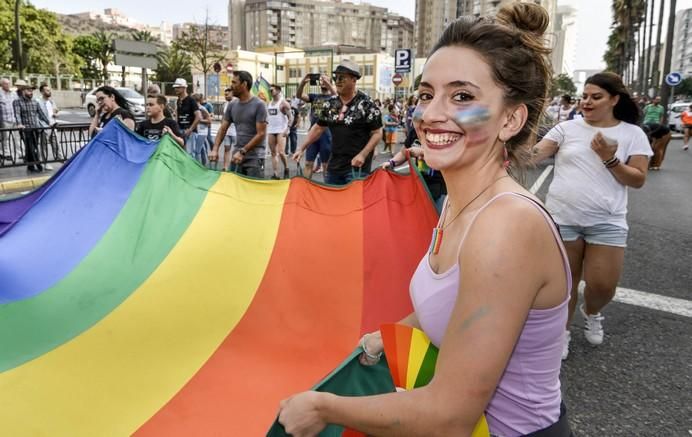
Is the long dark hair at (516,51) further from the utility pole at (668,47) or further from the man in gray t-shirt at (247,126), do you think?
the utility pole at (668,47)

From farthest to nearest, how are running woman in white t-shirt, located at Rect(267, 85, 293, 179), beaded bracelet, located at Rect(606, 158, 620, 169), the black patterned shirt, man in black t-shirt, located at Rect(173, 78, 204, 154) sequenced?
running woman in white t-shirt, located at Rect(267, 85, 293, 179) < man in black t-shirt, located at Rect(173, 78, 204, 154) < the black patterned shirt < beaded bracelet, located at Rect(606, 158, 620, 169)

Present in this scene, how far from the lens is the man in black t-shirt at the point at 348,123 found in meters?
6.60

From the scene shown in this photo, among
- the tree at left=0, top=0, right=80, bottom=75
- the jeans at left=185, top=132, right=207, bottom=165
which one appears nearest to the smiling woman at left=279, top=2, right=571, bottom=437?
the jeans at left=185, top=132, right=207, bottom=165

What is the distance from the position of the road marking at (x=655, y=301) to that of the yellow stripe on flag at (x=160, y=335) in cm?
368

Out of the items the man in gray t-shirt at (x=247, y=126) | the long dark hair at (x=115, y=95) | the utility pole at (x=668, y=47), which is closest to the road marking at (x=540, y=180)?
the man in gray t-shirt at (x=247, y=126)

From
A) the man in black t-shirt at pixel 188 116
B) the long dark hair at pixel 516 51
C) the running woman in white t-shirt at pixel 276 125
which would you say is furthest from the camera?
the running woman in white t-shirt at pixel 276 125

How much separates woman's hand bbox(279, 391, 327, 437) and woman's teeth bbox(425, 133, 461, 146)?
2.25 ft

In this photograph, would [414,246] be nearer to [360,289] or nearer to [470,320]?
[360,289]

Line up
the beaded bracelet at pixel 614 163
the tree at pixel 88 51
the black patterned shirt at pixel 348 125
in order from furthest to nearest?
the tree at pixel 88 51 → the black patterned shirt at pixel 348 125 → the beaded bracelet at pixel 614 163

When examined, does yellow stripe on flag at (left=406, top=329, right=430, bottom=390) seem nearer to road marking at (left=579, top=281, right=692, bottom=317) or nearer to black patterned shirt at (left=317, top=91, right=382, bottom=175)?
road marking at (left=579, top=281, right=692, bottom=317)

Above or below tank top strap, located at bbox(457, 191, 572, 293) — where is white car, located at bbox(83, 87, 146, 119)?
above

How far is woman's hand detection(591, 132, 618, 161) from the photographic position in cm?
359

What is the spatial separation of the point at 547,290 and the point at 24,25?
210ft

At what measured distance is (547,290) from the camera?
1.14 m
